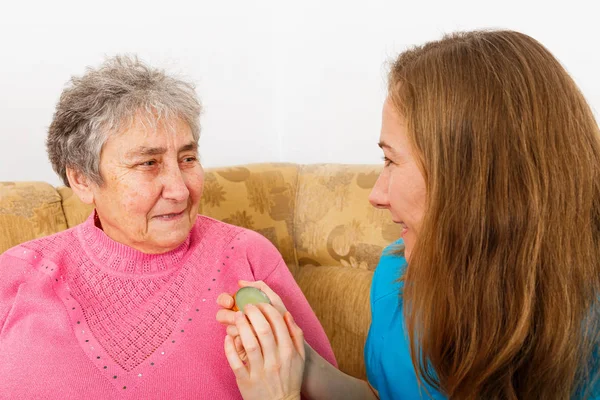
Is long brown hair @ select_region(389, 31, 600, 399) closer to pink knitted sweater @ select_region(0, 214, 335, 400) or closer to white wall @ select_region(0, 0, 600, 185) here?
pink knitted sweater @ select_region(0, 214, 335, 400)

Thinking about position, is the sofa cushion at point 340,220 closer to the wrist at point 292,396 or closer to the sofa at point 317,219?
the sofa at point 317,219

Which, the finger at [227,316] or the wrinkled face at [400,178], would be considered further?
the finger at [227,316]

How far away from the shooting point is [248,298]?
3.80 feet

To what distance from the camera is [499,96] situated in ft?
2.97

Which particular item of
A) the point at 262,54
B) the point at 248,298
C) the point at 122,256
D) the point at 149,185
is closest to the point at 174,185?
the point at 149,185

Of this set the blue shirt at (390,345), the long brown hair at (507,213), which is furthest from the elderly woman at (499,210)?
the blue shirt at (390,345)

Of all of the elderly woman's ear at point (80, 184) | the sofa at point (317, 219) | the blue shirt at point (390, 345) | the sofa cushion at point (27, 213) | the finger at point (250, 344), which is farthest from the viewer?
the sofa at point (317, 219)

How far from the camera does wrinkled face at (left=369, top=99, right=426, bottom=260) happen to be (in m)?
1.00

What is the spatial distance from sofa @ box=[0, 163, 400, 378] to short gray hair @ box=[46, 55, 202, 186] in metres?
0.43

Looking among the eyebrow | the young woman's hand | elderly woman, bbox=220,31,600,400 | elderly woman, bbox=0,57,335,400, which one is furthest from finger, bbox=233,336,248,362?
the eyebrow

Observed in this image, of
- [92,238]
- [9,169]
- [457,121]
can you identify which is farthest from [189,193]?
[9,169]

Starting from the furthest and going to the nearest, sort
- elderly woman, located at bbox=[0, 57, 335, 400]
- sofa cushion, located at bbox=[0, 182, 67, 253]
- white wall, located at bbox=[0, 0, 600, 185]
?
1. white wall, located at bbox=[0, 0, 600, 185]
2. sofa cushion, located at bbox=[0, 182, 67, 253]
3. elderly woman, located at bbox=[0, 57, 335, 400]

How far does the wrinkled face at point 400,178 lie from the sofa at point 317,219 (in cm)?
86

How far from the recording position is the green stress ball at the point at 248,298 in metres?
1.15
